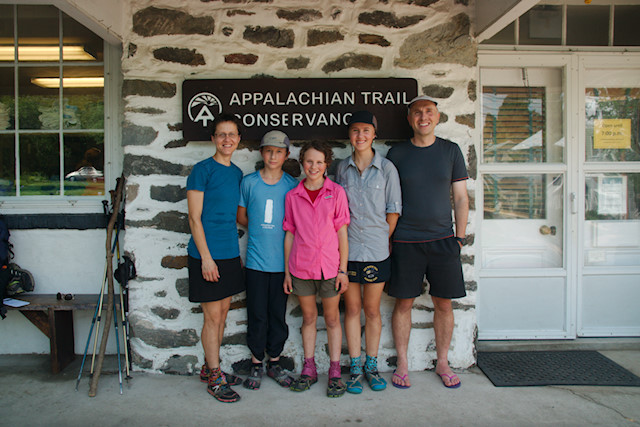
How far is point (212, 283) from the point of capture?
2816 millimetres

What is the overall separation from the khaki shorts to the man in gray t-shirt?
1.43 feet

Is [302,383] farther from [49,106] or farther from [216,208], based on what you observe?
[49,106]

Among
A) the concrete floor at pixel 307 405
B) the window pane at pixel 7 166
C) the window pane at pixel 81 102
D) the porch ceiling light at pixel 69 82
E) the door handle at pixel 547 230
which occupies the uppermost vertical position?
the porch ceiling light at pixel 69 82

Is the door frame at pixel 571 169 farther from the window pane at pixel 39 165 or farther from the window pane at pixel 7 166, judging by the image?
the window pane at pixel 7 166

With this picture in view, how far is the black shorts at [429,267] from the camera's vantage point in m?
2.94

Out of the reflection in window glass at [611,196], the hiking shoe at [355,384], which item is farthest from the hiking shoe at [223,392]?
the reflection in window glass at [611,196]

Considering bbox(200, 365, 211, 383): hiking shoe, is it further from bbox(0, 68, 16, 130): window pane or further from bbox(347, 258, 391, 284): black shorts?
bbox(0, 68, 16, 130): window pane

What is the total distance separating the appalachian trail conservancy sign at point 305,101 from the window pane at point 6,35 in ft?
6.03

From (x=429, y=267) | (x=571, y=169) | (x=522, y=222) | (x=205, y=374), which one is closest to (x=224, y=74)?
(x=429, y=267)

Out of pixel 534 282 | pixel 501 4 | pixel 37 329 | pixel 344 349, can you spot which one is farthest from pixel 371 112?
pixel 37 329

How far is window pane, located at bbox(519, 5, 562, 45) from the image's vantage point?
3.55 meters

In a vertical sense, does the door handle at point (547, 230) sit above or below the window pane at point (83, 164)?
below

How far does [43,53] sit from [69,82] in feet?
1.07

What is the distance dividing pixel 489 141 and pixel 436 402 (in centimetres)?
213
